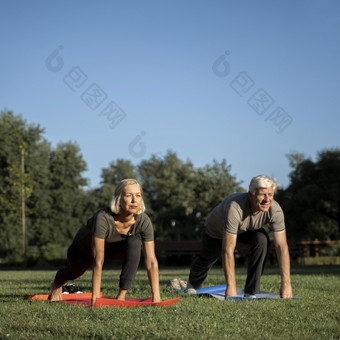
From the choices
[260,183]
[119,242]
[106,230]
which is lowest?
[119,242]

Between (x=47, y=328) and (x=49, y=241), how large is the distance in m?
41.5

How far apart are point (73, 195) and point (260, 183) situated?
42780 mm

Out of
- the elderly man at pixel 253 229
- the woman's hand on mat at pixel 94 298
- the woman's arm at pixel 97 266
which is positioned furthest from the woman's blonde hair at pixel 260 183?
the woman's hand on mat at pixel 94 298

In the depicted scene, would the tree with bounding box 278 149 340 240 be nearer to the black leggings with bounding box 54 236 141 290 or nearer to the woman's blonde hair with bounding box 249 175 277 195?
the woman's blonde hair with bounding box 249 175 277 195

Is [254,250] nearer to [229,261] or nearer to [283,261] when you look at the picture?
[283,261]

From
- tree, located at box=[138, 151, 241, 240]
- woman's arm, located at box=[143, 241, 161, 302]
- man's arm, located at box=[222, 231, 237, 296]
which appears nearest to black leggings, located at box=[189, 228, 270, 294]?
man's arm, located at box=[222, 231, 237, 296]

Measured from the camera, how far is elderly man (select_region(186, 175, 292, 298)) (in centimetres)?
614

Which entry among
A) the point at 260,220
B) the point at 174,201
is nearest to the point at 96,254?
the point at 260,220

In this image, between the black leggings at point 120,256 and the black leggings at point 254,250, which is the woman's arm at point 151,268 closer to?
the black leggings at point 120,256

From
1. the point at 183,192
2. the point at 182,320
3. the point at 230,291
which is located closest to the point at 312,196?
the point at 183,192

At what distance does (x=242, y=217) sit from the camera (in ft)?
21.0

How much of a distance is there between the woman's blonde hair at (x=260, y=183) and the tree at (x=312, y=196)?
2854cm

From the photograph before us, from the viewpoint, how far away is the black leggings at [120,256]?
19.5ft

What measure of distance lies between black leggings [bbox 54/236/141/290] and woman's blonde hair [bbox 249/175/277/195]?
145 centimetres
